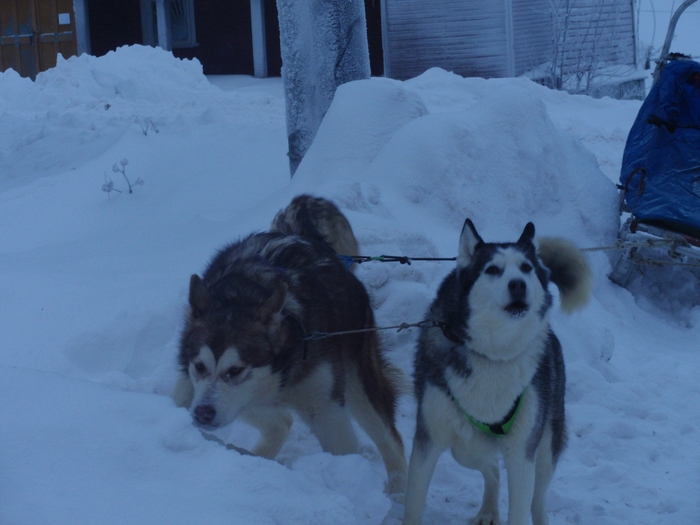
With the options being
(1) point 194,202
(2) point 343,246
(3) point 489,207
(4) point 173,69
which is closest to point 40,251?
(1) point 194,202

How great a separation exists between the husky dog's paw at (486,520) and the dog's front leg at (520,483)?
394 mm

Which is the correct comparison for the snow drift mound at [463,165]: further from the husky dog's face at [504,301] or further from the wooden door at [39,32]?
the wooden door at [39,32]

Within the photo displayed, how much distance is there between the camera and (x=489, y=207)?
21.3 ft

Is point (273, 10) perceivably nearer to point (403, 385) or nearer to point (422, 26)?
point (422, 26)

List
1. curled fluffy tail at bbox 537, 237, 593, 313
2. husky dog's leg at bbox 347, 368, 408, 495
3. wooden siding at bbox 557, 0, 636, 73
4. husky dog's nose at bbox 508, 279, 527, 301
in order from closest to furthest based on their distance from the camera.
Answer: husky dog's nose at bbox 508, 279, 527, 301
curled fluffy tail at bbox 537, 237, 593, 313
husky dog's leg at bbox 347, 368, 408, 495
wooden siding at bbox 557, 0, 636, 73

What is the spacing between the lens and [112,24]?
19312 millimetres

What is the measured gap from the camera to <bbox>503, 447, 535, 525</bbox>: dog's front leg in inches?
114

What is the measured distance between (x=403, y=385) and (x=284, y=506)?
5.84 ft

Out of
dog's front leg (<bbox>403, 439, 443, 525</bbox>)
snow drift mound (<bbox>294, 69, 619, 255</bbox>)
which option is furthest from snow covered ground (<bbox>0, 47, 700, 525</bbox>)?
dog's front leg (<bbox>403, 439, 443, 525</bbox>)

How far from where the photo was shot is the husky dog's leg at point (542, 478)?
3.22 m

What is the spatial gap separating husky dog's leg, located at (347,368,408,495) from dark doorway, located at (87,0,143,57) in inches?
679

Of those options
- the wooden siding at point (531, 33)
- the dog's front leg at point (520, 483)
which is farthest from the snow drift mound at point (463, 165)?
the wooden siding at point (531, 33)

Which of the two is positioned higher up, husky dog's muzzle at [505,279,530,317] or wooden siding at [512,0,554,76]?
wooden siding at [512,0,554,76]

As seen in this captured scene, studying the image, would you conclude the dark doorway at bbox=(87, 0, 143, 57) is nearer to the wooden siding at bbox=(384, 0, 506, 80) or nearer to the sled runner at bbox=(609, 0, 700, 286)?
the wooden siding at bbox=(384, 0, 506, 80)
